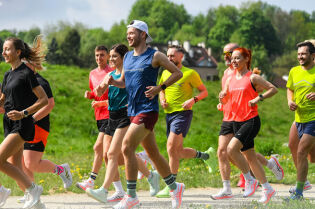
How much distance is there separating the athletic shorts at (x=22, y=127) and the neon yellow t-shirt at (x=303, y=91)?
370 centimetres

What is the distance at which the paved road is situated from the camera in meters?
7.14

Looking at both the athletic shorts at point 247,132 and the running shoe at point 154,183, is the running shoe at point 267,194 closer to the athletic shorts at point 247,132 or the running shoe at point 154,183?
the athletic shorts at point 247,132

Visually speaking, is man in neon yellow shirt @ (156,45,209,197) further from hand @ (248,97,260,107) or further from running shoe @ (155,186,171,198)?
hand @ (248,97,260,107)

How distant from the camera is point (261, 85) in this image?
7570 mm

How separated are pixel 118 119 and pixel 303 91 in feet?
8.49

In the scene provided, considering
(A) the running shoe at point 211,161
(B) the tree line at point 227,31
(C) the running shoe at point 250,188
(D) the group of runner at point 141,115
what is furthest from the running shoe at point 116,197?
(B) the tree line at point 227,31

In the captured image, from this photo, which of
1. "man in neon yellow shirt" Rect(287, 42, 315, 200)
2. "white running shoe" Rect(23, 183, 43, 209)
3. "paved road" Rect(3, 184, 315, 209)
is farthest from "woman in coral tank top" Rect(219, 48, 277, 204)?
"white running shoe" Rect(23, 183, 43, 209)

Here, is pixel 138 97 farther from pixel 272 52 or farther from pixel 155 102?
pixel 272 52

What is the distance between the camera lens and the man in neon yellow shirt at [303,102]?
7.61 m

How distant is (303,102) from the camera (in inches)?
305

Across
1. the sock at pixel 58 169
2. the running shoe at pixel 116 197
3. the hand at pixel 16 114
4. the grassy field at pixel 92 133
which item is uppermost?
the hand at pixel 16 114

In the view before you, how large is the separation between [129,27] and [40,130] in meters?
1.97

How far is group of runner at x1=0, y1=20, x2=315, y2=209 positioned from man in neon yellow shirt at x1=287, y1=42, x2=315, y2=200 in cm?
1

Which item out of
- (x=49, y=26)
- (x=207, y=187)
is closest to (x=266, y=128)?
(x=207, y=187)
